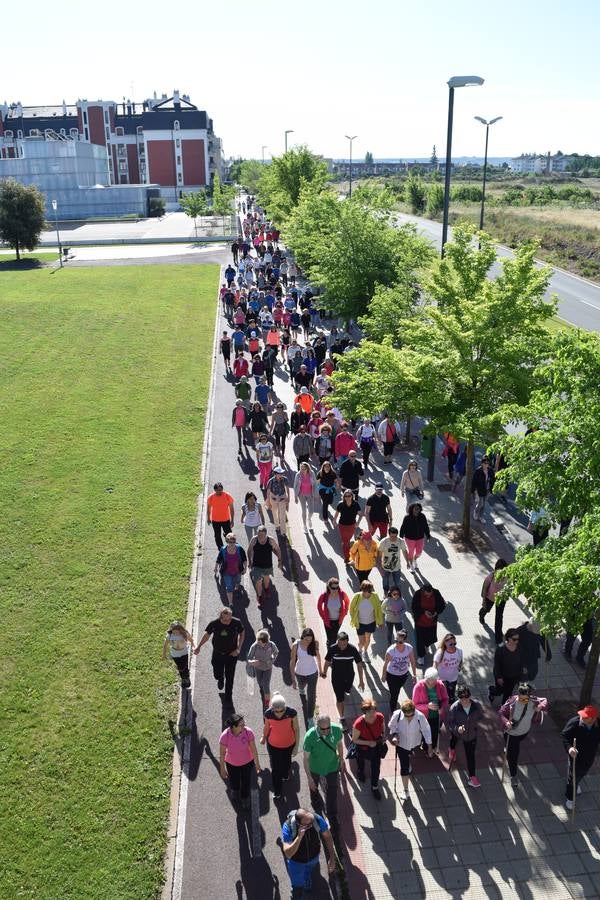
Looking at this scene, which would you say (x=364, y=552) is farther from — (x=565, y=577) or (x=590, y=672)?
(x=565, y=577)

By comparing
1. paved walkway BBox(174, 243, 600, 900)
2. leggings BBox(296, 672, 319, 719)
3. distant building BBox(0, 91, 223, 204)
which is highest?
distant building BBox(0, 91, 223, 204)

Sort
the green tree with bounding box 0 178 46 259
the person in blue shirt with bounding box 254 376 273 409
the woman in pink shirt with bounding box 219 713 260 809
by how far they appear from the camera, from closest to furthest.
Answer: the woman in pink shirt with bounding box 219 713 260 809
the person in blue shirt with bounding box 254 376 273 409
the green tree with bounding box 0 178 46 259

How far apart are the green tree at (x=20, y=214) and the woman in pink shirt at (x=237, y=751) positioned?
157 feet

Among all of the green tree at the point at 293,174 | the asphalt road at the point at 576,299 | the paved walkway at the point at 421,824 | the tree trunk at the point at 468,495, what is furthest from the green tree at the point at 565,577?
the green tree at the point at 293,174

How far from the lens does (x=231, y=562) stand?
35.0ft

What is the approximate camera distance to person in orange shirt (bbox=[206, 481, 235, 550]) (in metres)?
12.2

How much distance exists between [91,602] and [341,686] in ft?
15.1

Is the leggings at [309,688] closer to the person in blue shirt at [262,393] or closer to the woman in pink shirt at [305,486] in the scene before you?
the woman in pink shirt at [305,486]

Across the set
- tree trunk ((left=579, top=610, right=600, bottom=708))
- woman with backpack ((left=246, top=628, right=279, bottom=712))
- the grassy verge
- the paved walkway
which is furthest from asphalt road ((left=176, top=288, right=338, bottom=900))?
the grassy verge

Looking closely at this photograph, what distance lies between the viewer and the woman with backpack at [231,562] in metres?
10.6

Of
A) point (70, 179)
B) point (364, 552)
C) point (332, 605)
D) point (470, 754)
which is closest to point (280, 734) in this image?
point (470, 754)

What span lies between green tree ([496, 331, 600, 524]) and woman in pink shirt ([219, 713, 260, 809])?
4046mm

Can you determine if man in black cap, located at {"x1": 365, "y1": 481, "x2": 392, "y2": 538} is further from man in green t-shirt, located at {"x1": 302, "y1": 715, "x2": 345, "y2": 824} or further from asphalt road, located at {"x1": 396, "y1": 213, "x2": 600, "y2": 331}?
asphalt road, located at {"x1": 396, "y1": 213, "x2": 600, "y2": 331}

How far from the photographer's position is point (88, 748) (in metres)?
8.41
